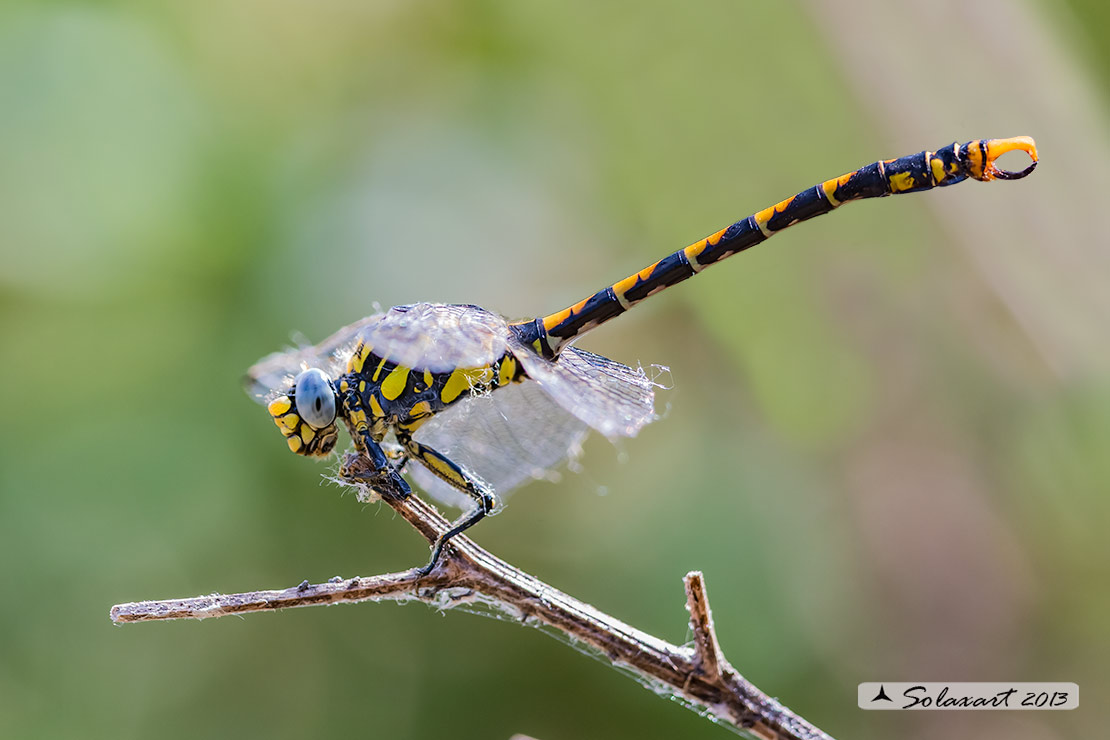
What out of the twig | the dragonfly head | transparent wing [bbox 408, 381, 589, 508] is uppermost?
transparent wing [bbox 408, 381, 589, 508]

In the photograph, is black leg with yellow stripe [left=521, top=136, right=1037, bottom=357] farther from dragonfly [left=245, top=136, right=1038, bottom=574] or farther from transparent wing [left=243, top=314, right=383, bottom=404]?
transparent wing [left=243, top=314, right=383, bottom=404]

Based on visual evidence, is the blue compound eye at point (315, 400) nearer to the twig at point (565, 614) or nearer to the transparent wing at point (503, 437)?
the transparent wing at point (503, 437)

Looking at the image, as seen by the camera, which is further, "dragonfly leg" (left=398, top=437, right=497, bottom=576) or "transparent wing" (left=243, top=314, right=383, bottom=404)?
"transparent wing" (left=243, top=314, right=383, bottom=404)

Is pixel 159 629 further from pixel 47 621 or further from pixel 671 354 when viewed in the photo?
pixel 671 354

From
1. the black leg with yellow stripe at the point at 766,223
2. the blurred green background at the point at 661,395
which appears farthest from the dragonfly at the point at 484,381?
the blurred green background at the point at 661,395

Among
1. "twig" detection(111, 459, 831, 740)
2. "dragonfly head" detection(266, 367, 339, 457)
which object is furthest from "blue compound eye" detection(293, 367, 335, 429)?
"twig" detection(111, 459, 831, 740)

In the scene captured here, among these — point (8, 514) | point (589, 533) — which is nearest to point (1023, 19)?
point (589, 533)

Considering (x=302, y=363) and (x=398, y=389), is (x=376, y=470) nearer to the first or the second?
(x=398, y=389)
